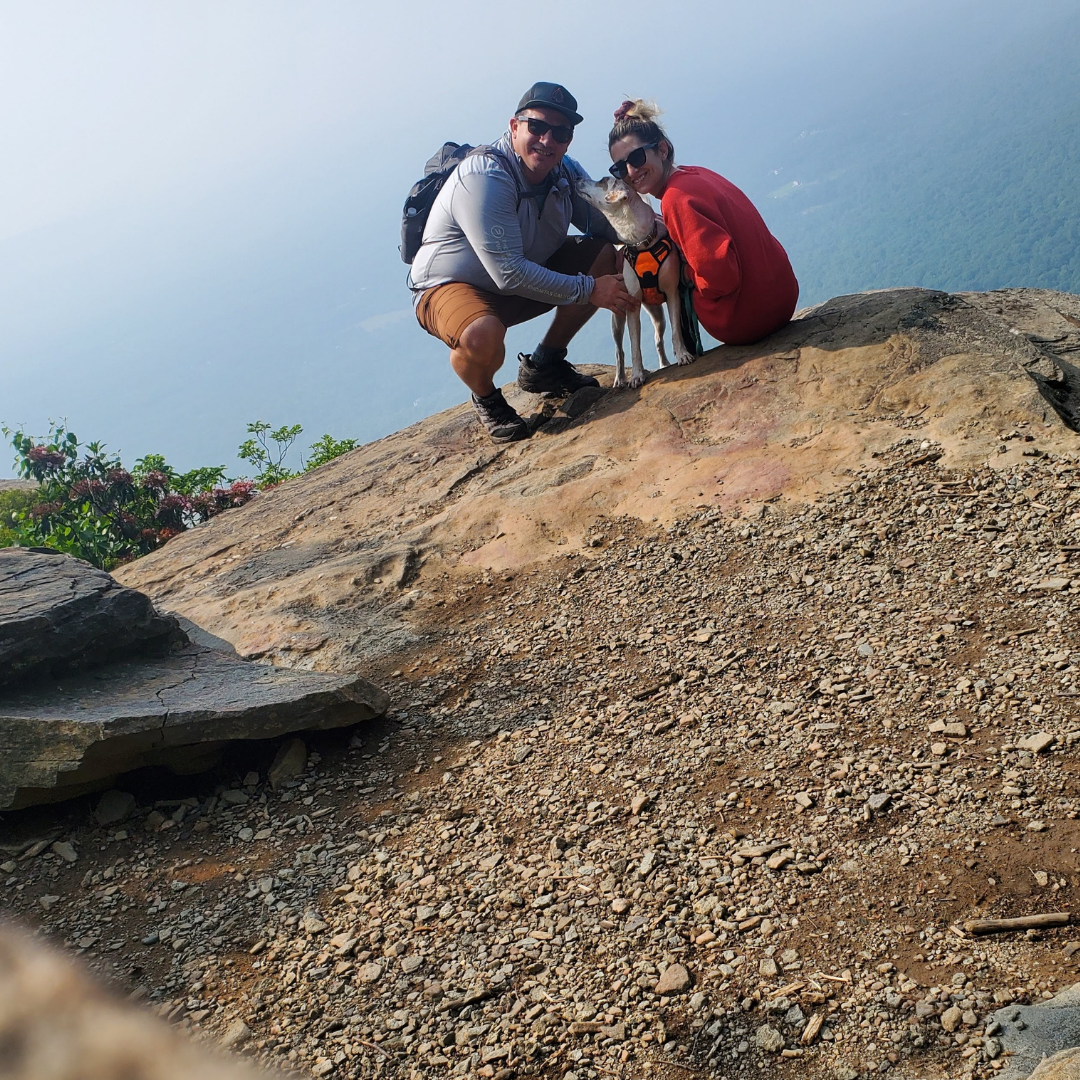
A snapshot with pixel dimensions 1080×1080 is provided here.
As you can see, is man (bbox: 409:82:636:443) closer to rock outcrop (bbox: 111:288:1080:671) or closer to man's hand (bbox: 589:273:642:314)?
man's hand (bbox: 589:273:642:314)

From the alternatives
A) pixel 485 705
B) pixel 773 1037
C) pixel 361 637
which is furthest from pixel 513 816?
pixel 361 637

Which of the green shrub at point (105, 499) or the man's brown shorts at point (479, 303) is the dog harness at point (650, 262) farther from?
the green shrub at point (105, 499)

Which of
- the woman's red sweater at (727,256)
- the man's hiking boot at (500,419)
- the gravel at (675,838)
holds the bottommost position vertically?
the gravel at (675,838)

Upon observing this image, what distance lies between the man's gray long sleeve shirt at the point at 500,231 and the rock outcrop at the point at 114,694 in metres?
3.11

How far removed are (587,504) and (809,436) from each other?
1337 millimetres

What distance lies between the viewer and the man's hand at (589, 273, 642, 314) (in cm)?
598

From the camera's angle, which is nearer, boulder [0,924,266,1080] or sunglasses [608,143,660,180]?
boulder [0,924,266,1080]

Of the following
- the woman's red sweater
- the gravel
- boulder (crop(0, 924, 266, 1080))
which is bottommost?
the gravel

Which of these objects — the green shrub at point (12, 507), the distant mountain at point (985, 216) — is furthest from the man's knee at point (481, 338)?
the distant mountain at point (985, 216)

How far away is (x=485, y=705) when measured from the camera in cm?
394

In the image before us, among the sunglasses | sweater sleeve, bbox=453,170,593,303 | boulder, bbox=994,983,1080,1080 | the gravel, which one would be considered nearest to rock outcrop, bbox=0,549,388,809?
the gravel

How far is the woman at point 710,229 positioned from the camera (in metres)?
5.50

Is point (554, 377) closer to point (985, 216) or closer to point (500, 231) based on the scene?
point (500, 231)

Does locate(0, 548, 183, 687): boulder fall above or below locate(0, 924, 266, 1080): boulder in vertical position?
above
